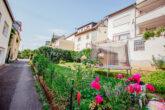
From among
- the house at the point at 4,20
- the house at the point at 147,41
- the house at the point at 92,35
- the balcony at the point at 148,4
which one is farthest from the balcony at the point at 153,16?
the house at the point at 4,20

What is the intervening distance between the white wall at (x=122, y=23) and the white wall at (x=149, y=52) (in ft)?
9.16

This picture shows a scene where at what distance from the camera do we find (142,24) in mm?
10492

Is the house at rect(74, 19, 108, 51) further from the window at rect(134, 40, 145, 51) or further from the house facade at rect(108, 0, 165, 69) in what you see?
the window at rect(134, 40, 145, 51)

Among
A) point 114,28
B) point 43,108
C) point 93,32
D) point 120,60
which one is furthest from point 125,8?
point 43,108

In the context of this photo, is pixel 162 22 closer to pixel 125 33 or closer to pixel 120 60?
pixel 125 33

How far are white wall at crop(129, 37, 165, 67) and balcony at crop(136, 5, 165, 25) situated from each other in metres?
2.65

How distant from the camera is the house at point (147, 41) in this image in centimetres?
816

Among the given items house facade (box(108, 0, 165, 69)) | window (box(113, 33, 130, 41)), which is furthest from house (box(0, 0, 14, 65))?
window (box(113, 33, 130, 41))

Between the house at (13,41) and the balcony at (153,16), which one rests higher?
the balcony at (153,16)

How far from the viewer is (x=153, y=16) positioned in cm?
912

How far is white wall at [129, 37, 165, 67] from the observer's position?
790cm

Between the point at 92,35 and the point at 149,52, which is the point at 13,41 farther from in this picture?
the point at 149,52

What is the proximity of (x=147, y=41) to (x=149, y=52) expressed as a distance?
1.28m

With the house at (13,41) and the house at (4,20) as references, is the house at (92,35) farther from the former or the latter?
the house at (13,41)
